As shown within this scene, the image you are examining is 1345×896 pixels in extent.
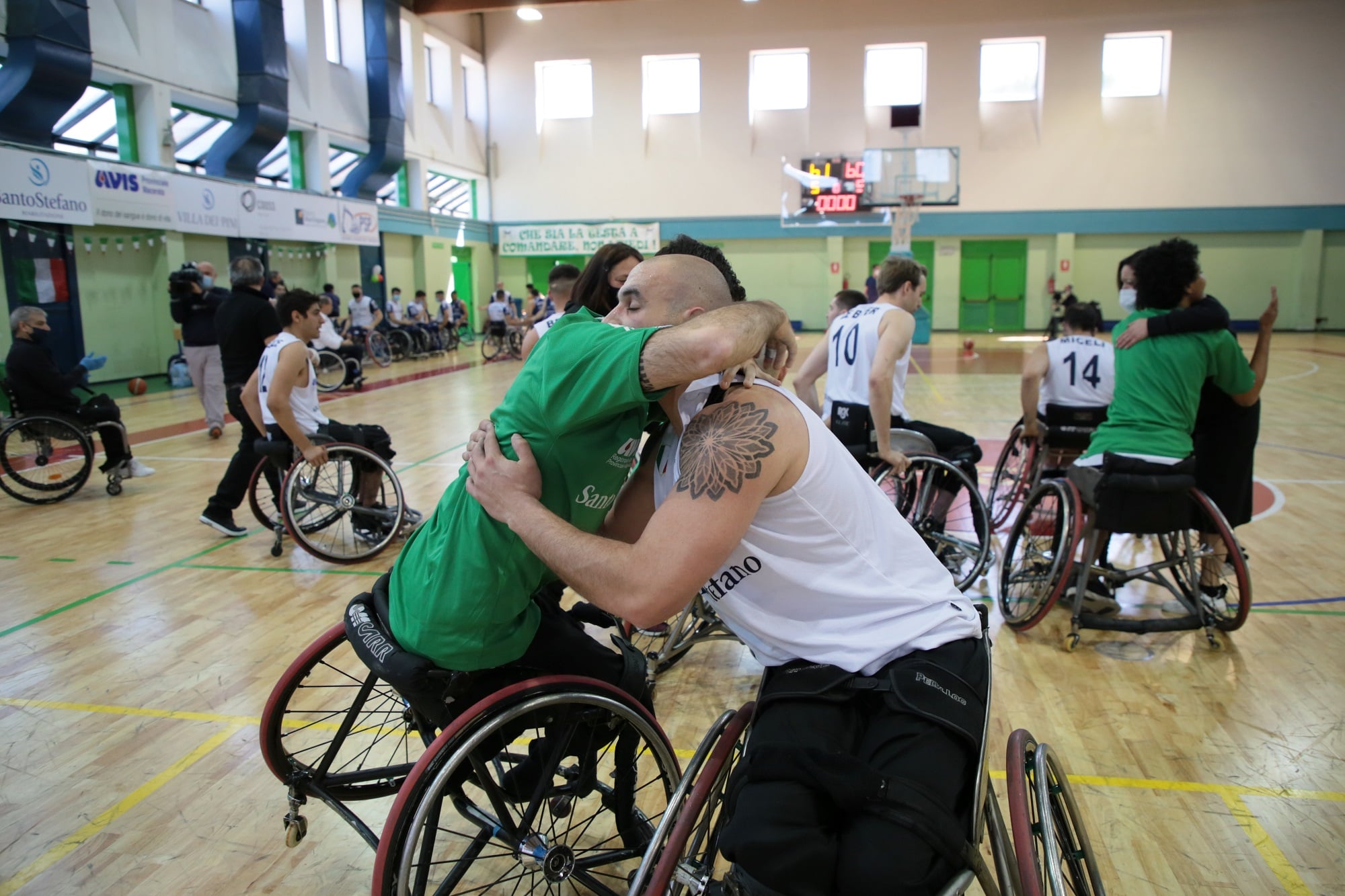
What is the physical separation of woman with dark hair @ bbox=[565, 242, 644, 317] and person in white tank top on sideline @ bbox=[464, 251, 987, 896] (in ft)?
5.32

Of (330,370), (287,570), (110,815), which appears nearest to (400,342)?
(330,370)

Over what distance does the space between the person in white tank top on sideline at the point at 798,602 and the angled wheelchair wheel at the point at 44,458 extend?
5657 mm

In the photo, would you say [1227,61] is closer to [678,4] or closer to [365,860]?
[678,4]

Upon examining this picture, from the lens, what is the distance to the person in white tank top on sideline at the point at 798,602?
1310 mm

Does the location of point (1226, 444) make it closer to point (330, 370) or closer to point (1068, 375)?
point (1068, 375)

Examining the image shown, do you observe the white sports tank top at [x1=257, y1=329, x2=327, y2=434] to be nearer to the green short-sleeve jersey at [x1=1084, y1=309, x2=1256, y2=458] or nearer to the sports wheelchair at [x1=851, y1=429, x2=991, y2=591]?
the sports wheelchair at [x1=851, y1=429, x2=991, y2=591]

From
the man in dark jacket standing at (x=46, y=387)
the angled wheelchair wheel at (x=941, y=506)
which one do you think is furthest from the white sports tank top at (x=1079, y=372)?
the man in dark jacket standing at (x=46, y=387)

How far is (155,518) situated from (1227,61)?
78.0 feet

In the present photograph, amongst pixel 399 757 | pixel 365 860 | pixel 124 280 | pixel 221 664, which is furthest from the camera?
pixel 124 280

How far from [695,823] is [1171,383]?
276cm

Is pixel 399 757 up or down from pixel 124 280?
down

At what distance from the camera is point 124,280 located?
40.8 feet

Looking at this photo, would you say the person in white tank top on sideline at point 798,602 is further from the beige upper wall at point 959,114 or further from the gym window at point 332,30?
the beige upper wall at point 959,114

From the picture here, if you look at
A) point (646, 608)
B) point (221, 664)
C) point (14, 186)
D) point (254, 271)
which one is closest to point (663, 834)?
point (646, 608)
